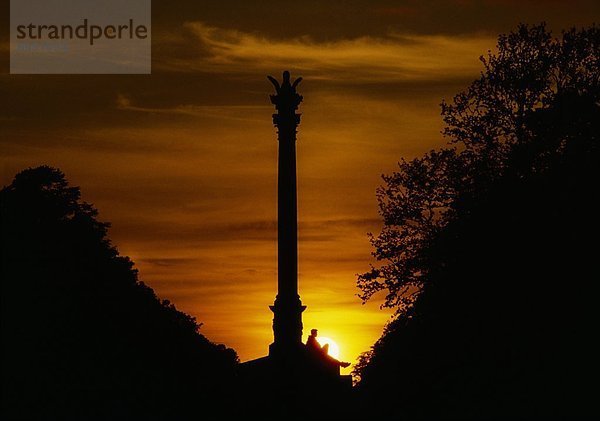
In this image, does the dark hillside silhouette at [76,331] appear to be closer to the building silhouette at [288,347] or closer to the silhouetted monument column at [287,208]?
the building silhouette at [288,347]

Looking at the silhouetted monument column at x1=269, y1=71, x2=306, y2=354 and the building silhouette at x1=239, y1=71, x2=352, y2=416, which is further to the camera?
the silhouetted monument column at x1=269, y1=71, x2=306, y2=354

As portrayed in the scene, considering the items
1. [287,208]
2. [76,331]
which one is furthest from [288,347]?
[76,331]

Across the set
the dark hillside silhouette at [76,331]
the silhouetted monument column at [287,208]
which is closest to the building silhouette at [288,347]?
the silhouetted monument column at [287,208]

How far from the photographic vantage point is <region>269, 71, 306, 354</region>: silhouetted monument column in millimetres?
67688

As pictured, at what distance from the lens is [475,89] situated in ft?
212

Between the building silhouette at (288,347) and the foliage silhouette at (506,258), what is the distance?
2.49m

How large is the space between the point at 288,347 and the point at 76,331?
1172 cm

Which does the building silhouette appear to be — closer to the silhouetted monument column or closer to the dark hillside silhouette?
the silhouetted monument column

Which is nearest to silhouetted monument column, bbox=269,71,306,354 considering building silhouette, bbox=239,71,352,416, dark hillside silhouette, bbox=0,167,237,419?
building silhouette, bbox=239,71,352,416

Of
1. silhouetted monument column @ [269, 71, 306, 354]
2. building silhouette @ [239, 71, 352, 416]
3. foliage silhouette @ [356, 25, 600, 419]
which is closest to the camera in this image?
foliage silhouette @ [356, 25, 600, 419]

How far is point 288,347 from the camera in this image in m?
66.5

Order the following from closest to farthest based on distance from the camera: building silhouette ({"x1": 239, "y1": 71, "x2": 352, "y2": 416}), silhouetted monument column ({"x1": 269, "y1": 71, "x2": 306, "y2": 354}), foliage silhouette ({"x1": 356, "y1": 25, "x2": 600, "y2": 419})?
foliage silhouette ({"x1": 356, "y1": 25, "x2": 600, "y2": 419}) → building silhouette ({"x1": 239, "y1": 71, "x2": 352, "y2": 416}) → silhouetted monument column ({"x1": 269, "y1": 71, "x2": 306, "y2": 354})

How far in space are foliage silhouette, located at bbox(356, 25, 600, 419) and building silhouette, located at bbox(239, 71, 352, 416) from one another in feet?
8.17

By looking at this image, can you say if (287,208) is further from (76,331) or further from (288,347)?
(76,331)
